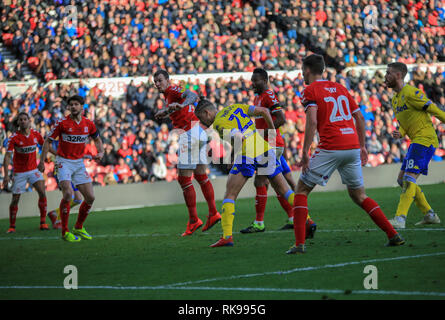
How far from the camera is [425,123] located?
10062 mm

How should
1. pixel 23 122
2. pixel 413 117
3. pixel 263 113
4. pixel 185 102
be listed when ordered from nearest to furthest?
pixel 263 113 → pixel 413 117 → pixel 185 102 → pixel 23 122

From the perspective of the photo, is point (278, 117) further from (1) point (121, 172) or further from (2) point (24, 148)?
(1) point (121, 172)

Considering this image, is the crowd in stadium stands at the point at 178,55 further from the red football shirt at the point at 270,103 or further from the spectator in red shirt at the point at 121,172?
the red football shirt at the point at 270,103

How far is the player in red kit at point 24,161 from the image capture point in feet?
46.0

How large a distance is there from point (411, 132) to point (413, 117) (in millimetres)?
230

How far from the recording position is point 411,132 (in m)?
10.2

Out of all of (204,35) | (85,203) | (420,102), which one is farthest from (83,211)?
(204,35)

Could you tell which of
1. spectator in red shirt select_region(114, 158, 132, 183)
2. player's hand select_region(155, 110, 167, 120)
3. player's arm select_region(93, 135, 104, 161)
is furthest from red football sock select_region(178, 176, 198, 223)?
spectator in red shirt select_region(114, 158, 132, 183)

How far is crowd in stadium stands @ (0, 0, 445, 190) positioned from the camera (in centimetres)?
2012

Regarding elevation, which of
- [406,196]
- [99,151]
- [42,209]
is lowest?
[42,209]

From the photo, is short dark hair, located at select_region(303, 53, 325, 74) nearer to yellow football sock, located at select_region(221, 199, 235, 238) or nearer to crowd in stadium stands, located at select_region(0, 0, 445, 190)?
yellow football sock, located at select_region(221, 199, 235, 238)

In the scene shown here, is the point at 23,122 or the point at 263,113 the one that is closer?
the point at 263,113

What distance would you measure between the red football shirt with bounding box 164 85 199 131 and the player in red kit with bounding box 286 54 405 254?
4.02 metres

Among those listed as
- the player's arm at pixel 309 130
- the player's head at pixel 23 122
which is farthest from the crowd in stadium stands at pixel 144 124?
the player's arm at pixel 309 130
